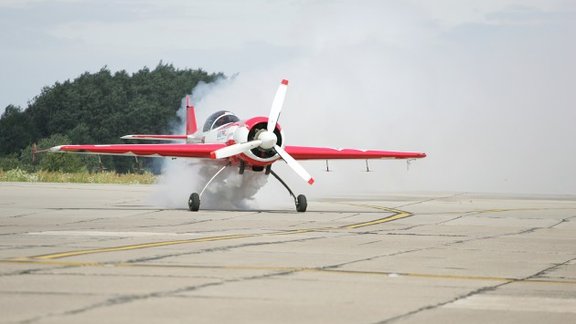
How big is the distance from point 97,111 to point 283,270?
116 metres

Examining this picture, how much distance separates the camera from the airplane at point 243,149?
28.3m

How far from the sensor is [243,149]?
28.3m

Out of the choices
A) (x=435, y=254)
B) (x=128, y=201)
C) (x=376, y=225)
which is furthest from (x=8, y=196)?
(x=435, y=254)

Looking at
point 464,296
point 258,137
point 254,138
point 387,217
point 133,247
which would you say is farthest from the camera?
point 254,138

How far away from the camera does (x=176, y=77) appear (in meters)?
138

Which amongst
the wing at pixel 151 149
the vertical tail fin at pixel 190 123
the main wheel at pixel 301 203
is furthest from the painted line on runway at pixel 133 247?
the vertical tail fin at pixel 190 123

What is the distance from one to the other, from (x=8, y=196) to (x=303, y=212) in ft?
40.1

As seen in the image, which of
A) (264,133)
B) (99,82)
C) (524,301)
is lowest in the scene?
(524,301)

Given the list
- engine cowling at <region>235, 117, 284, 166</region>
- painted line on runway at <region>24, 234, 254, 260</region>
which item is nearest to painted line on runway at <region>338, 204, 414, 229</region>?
engine cowling at <region>235, 117, 284, 166</region>

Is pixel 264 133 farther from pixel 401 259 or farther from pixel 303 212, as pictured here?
pixel 401 259

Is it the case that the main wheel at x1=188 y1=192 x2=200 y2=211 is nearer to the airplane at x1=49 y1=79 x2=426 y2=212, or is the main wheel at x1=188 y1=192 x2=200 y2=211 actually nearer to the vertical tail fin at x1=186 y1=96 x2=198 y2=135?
the airplane at x1=49 y1=79 x2=426 y2=212

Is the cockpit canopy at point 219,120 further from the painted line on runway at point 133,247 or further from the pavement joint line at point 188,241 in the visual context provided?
the painted line on runway at point 133,247

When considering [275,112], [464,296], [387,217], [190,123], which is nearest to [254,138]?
[275,112]

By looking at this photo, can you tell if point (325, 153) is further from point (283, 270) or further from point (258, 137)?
point (283, 270)
